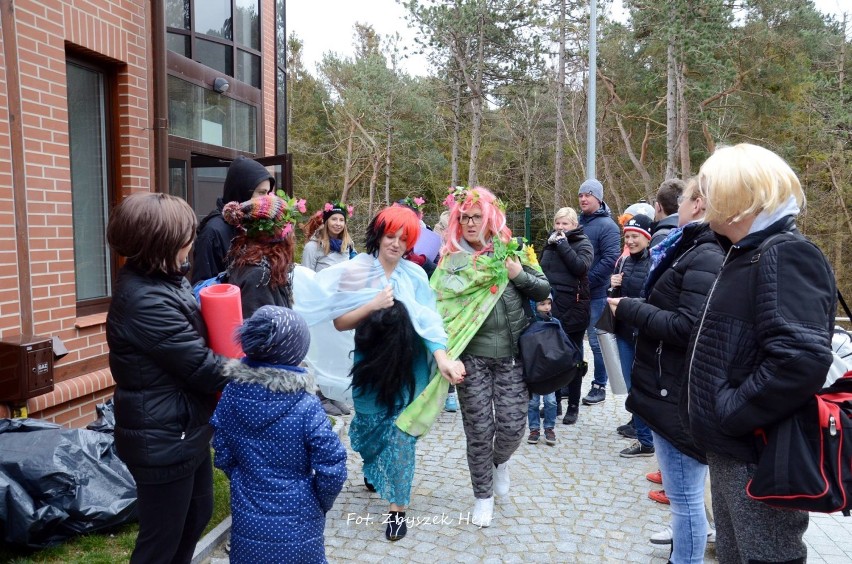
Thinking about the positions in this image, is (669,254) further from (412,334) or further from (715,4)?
(715,4)

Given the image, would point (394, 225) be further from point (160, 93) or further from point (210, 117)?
point (210, 117)

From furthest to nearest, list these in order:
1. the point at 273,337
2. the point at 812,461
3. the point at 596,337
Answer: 1. the point at 596,337
2. the point at 273,337
3. the point at 812,461

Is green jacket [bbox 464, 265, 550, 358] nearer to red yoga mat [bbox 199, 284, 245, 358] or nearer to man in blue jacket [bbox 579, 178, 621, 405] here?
red yoga mat [bbox 199, 284, 245, 358]

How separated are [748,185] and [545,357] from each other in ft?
6.71

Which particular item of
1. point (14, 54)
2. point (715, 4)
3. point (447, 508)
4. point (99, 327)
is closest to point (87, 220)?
point (99, 327)

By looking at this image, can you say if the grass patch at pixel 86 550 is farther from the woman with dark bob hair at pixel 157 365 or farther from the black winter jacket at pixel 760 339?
the black winter jacket at pixel 760 339

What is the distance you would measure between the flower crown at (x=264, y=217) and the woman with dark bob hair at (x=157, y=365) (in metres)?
0.77

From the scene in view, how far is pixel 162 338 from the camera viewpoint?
242 cm

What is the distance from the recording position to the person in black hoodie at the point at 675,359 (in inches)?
117

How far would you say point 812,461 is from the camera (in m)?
1.92

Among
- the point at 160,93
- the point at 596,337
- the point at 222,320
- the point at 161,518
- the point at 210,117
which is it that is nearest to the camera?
the point at 161,518

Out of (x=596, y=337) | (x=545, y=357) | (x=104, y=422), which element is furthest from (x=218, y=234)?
(x=596, y=337)

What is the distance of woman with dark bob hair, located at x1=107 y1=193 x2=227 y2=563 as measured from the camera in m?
2.44

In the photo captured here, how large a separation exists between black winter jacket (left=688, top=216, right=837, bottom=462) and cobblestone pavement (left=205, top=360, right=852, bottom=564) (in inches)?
73.3
